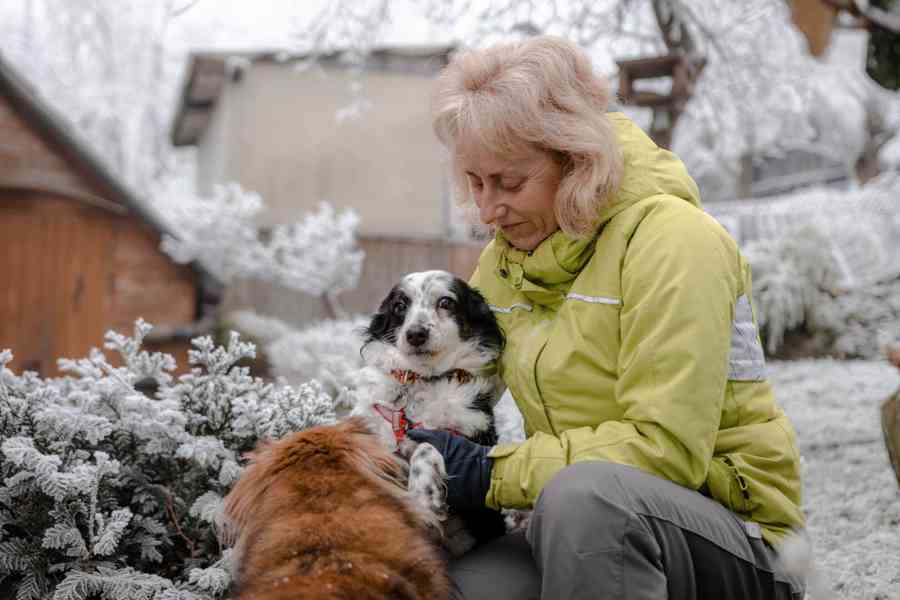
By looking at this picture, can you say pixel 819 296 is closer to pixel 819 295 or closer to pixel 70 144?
pixel 819 295

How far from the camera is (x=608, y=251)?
2.47m

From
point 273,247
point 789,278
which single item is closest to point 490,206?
→ point 789,278

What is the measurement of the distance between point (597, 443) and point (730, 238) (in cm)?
68

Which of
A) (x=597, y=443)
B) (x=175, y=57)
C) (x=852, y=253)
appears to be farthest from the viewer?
(x=175, y=57)

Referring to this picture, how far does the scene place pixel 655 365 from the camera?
85.7 inches

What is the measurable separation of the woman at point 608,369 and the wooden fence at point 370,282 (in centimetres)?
1225

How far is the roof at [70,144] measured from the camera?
9.98 meters

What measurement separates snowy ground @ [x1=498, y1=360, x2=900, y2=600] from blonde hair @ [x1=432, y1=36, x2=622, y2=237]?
1490mm

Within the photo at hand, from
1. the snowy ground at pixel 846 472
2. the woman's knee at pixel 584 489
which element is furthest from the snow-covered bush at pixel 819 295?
the woman's knee at pixel 584 489

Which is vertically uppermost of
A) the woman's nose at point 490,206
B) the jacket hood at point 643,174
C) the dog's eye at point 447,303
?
the jacket hood at point 643,174

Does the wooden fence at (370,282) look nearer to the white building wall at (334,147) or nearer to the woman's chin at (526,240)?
the white building wall at (334,147)

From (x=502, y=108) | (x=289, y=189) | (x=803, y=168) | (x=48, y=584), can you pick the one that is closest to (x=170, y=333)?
(x=289, y=189)

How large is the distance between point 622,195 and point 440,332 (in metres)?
0.80

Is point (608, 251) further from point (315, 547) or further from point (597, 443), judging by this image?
point (315, 547)
